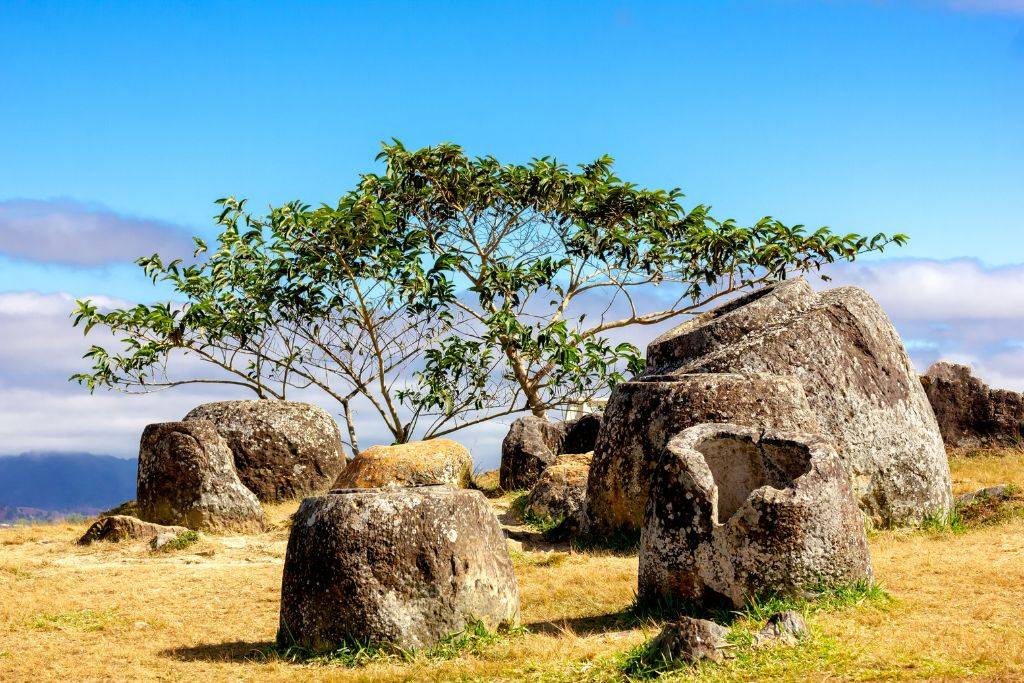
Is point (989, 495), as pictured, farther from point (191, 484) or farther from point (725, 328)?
point (191, 484)

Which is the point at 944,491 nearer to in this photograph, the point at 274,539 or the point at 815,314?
the point at 815,314

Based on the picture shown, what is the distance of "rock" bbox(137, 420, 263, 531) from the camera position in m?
18.8

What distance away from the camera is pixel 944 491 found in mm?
14930

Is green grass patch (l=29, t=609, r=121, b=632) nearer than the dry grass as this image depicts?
No

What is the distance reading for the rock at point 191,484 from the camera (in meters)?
18.8

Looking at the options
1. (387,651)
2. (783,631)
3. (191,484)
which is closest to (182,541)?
(191,484)

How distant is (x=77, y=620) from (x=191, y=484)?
7297 mm

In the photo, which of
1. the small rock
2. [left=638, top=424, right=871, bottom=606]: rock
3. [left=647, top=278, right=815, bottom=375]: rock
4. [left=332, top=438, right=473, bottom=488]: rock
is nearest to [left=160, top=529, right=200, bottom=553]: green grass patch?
the small rock

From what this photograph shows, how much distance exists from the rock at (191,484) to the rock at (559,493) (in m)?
5.37

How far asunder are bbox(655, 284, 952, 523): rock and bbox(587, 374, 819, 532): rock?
0.79m

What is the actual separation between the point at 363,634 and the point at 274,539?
9318mm

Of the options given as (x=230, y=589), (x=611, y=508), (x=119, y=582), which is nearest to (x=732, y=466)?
(x=611, y=508)

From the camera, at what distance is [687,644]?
25.4ft

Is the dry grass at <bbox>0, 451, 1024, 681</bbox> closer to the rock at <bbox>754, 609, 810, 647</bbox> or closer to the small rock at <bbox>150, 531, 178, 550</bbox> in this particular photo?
the rock at <bbox>754, 609, 810, 647</bbox>
